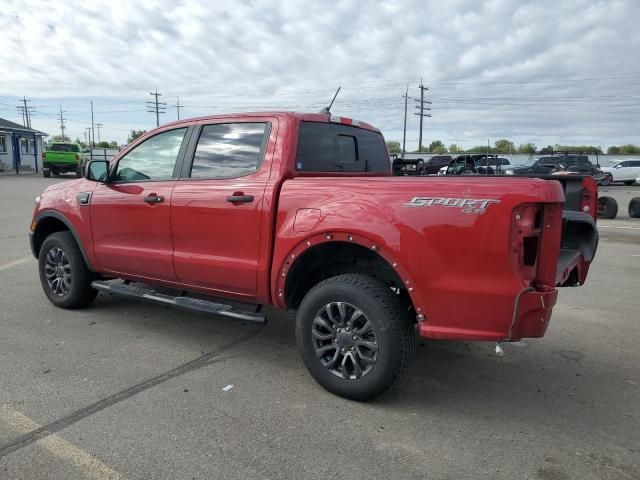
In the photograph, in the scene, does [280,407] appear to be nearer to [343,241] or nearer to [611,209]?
[343,241]

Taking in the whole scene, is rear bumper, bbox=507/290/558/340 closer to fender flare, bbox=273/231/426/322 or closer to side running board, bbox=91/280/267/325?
fender flare, bbox=273/231/426/322

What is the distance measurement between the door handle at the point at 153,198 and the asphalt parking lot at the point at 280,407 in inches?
47.2

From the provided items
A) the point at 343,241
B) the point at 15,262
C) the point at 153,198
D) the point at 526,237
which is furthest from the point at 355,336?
the point at 15,262

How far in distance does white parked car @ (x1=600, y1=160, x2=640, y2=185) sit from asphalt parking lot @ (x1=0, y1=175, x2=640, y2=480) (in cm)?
3294

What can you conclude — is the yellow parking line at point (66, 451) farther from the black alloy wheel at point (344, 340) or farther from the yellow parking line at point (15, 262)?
the yellow parking line at point (15, 262)

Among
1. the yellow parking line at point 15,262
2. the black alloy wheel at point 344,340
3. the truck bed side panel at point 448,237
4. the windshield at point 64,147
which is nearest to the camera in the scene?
the truck bed side panel at point 448,237

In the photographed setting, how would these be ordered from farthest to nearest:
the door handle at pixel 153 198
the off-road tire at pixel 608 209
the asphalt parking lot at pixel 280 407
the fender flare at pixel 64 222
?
the off-road tire at pixel 608 209, the fender flare at pixel 64 222, the door handle at pixel 153 198, the asphalt parking lot at pixel 280 407

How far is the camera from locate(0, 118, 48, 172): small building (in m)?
39.2

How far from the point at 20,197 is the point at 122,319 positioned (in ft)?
53.9

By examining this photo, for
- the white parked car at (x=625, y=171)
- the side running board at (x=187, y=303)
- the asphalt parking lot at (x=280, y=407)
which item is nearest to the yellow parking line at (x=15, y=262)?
the asphalt parking lot at (x=280, y=407)

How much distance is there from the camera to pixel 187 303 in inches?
169

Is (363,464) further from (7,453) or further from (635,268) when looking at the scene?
(635,268)

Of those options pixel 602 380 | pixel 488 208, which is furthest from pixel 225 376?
pixel 602 380

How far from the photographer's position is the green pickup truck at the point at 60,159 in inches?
1241
